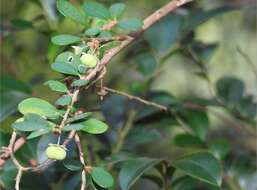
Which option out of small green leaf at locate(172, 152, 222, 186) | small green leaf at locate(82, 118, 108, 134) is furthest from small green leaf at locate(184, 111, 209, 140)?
small green leaf at locate(82, 118, 108, 134)

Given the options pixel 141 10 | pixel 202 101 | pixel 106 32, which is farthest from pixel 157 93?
pixel 141 10

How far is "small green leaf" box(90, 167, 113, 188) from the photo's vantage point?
1.98 ft

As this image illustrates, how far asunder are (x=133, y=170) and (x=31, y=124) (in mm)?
218

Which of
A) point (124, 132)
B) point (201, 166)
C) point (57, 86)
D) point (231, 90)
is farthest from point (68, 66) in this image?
point (231, 90)

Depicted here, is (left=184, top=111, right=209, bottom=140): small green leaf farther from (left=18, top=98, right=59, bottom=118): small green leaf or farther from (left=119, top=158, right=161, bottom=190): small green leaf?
(left=18, top=98, right=59, bottom=118): small green leaf

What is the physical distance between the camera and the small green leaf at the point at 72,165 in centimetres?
61

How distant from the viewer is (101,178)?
61 cm

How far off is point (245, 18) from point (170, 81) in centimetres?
34

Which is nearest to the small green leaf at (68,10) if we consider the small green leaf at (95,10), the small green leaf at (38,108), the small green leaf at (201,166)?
the small green leaf at (95,10)

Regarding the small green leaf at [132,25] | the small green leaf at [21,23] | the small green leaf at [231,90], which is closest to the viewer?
the small green leaf at [132,25]

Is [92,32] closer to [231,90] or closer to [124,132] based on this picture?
[124,132]

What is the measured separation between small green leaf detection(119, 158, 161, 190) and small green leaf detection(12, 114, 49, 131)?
0.19 m

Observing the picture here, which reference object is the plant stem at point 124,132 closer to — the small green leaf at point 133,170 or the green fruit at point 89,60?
the small green leaf at point 133,170

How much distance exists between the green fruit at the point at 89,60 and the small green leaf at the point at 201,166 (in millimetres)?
234
